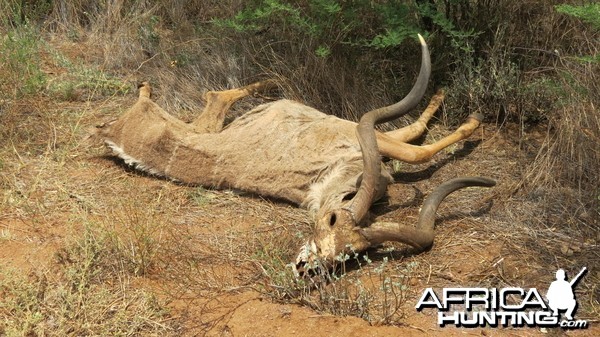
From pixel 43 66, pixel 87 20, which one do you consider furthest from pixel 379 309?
pixel 87 20

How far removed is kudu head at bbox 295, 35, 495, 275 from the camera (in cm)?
466

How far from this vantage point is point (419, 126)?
649cm

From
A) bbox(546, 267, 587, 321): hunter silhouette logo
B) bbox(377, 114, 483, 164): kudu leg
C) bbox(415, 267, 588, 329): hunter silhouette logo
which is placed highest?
bbox(377, 114, 483, 164): kudu leg

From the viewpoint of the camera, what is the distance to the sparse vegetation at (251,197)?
456 centimetres

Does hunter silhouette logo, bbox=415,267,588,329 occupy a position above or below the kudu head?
below

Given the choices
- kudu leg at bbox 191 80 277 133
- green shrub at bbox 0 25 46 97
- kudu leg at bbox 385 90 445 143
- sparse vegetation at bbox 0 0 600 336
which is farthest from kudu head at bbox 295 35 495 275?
green shrub at bbox 0 25 46 97

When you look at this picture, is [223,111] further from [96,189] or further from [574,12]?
[574,12]

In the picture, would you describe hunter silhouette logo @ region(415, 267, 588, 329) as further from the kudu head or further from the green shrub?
the green shrub

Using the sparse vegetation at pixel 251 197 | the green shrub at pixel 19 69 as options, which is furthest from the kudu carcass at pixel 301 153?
the green shrub at pixel 19 69

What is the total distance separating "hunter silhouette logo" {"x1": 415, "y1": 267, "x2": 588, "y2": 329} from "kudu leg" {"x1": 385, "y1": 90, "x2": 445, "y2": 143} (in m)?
2.06

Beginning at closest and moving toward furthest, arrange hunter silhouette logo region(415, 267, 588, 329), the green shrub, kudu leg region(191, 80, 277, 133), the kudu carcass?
1. hunter silhouette logo region(415, 267, 588, 329)
2. the kudu carcass
3. kudu leg region(191, 80, 277, 133)
4. the green shrub

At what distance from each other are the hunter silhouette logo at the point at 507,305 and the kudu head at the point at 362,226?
45 centimetres

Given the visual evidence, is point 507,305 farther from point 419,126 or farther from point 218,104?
point 218,104

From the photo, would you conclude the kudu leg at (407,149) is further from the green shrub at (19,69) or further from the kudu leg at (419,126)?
the green shrub at (19,69)
